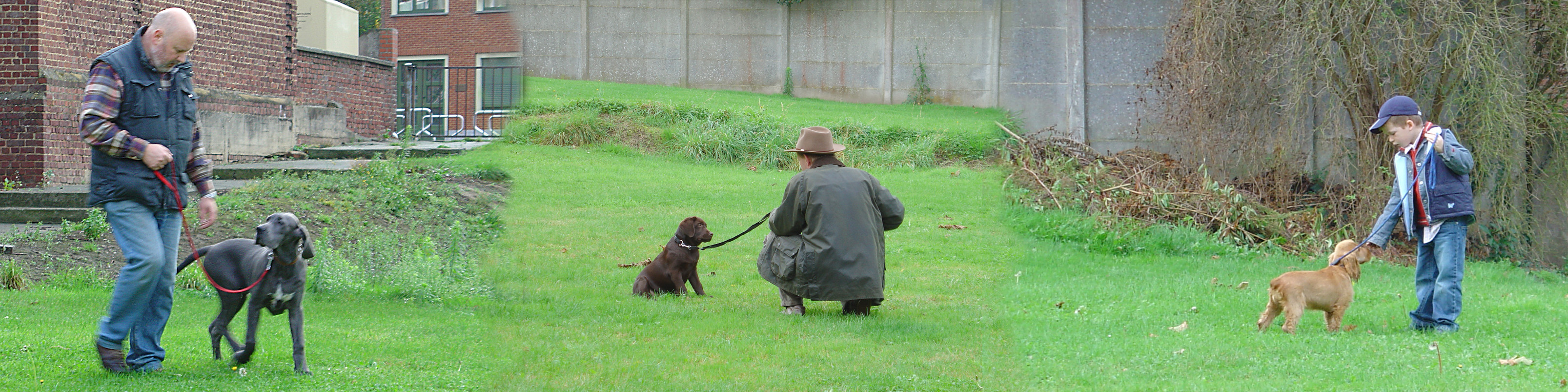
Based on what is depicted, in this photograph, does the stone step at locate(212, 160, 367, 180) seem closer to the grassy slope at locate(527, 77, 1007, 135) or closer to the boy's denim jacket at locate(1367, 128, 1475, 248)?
the grassy slope at locate(527, 77, 1007, 135)

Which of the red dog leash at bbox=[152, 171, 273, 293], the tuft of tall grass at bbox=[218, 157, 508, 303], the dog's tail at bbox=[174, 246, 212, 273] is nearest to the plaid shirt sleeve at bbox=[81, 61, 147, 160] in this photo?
the red dog leash at bbox=[152, 171, 273, 293]

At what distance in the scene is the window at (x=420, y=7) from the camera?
19658 mm

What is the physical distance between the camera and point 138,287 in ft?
14.2

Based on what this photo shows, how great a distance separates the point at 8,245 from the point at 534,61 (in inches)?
183

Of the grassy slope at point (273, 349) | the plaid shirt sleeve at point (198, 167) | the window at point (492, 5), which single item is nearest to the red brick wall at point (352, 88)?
the window at point (492, 5)

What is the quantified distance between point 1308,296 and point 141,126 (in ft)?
17.7

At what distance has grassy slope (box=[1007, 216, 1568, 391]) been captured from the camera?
175 inches

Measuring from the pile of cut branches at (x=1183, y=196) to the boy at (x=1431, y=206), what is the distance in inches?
148

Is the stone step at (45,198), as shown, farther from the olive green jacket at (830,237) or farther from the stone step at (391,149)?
the olive green jacket at (830,237)

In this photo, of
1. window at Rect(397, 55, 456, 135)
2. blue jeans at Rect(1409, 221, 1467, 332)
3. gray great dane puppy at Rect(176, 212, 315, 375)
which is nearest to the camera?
gray great dane puppy at Rect(176, 212, 315, 375)

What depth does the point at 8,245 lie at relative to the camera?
8.55 m

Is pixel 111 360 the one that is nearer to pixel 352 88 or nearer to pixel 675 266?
pixel 675 266

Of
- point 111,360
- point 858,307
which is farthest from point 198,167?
point 858,307

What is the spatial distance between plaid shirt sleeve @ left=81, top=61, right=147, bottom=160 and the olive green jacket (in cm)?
298
